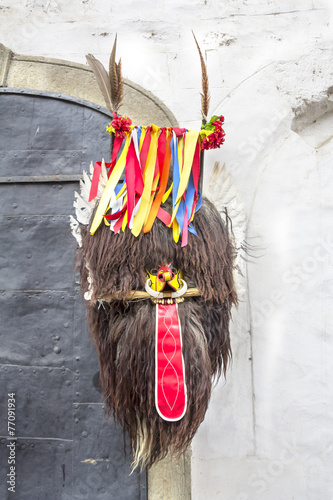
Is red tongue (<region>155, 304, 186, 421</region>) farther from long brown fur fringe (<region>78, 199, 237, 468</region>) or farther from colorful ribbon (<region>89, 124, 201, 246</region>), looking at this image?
colorful ribbon (<region>89, 124, 201, 246</region>)

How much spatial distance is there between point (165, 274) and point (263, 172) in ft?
2.40

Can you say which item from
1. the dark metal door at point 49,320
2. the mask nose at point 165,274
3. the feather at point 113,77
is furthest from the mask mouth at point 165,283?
the dark metal door at point 49,320

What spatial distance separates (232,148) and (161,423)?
97cm

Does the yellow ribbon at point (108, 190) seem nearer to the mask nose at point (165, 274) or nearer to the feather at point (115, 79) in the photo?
the feather at point (115, 79)

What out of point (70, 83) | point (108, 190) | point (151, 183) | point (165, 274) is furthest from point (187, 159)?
point (70, 83)

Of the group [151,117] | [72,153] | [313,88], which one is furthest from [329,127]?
[72,153]

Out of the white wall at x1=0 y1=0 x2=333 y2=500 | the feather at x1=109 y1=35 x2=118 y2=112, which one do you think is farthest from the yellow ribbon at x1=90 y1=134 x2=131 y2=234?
the white wall at x1=0 y1=0 x2=333 y2=500

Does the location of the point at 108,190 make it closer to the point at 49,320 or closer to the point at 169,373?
the point at 169,373

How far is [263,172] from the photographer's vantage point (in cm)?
168

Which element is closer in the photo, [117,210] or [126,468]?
[117,210]

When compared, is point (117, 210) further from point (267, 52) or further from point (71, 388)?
point (267, 52)

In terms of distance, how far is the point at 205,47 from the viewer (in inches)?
67.7

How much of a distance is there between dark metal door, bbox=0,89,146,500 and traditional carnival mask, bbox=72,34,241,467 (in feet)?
1.37

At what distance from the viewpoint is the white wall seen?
1.58 meters
